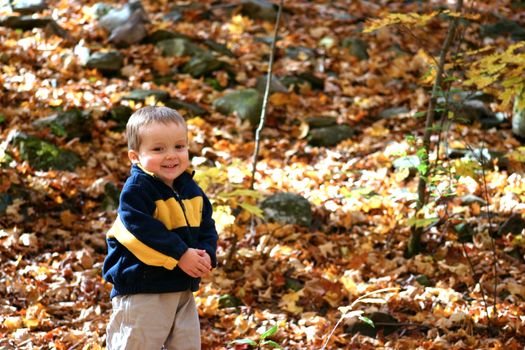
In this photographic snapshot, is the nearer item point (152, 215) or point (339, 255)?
point (152, 215)

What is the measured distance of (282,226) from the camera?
5.78m

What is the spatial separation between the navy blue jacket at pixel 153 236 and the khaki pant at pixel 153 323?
6cm

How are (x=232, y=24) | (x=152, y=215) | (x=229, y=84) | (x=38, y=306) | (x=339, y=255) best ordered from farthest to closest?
(x=232, y=24), (x=229, y=84), (x=339, y=255), (x=38, y=306), (x=152, y=215)

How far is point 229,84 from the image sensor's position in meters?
8.60

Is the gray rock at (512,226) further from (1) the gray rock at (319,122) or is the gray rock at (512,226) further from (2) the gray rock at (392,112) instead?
(1) the gray rock at (319,122)

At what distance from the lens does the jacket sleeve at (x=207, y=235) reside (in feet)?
9.61

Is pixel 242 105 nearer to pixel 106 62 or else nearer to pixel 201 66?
pixel 201 66

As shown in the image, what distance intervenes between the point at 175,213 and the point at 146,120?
44 centimetres

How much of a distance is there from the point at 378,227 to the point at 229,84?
3610 mm

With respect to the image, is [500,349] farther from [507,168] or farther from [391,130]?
[391,130]

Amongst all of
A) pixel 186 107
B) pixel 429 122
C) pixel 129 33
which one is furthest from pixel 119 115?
pixel 429 122

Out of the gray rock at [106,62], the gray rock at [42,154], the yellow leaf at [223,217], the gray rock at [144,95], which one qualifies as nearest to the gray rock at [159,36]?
the gray rock at [106,62]

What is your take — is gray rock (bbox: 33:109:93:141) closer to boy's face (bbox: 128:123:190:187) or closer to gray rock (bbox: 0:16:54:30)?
gray rock (bbox: 0:16:54:30)

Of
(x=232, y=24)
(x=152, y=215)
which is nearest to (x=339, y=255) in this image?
(x=152, y=215)
